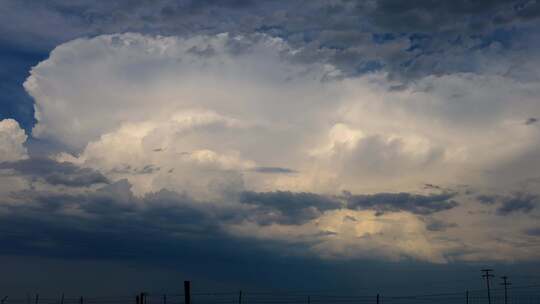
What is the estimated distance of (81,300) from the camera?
392 ft

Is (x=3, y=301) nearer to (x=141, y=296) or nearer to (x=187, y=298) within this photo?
(x=141, y=296)

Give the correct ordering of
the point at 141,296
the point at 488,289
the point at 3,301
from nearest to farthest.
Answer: the point at 141,296, the point at 3,301, the point at 488,289

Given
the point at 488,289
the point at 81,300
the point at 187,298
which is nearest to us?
the point at 187,298

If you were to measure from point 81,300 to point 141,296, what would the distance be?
1140 inches

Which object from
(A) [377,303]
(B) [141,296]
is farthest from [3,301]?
(A) [377,303]

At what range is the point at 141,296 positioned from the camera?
3772 inches

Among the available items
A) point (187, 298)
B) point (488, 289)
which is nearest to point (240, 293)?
point (187, 298)

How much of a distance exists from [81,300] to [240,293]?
29577 millimetres

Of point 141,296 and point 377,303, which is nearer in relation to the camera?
point 141,296

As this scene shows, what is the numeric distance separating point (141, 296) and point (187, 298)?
1837cm

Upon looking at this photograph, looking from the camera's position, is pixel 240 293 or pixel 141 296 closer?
pixel 141 296

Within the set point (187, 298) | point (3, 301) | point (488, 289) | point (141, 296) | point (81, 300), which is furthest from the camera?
point (488, 289)

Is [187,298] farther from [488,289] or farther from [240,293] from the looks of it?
[488,289]

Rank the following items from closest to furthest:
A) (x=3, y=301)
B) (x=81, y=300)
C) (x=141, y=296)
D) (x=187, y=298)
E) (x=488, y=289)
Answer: (x=187, y=298) < (x=141, y=296) < (x=3, y=301) < (x=81, y=300) < (x=488, y=289)
